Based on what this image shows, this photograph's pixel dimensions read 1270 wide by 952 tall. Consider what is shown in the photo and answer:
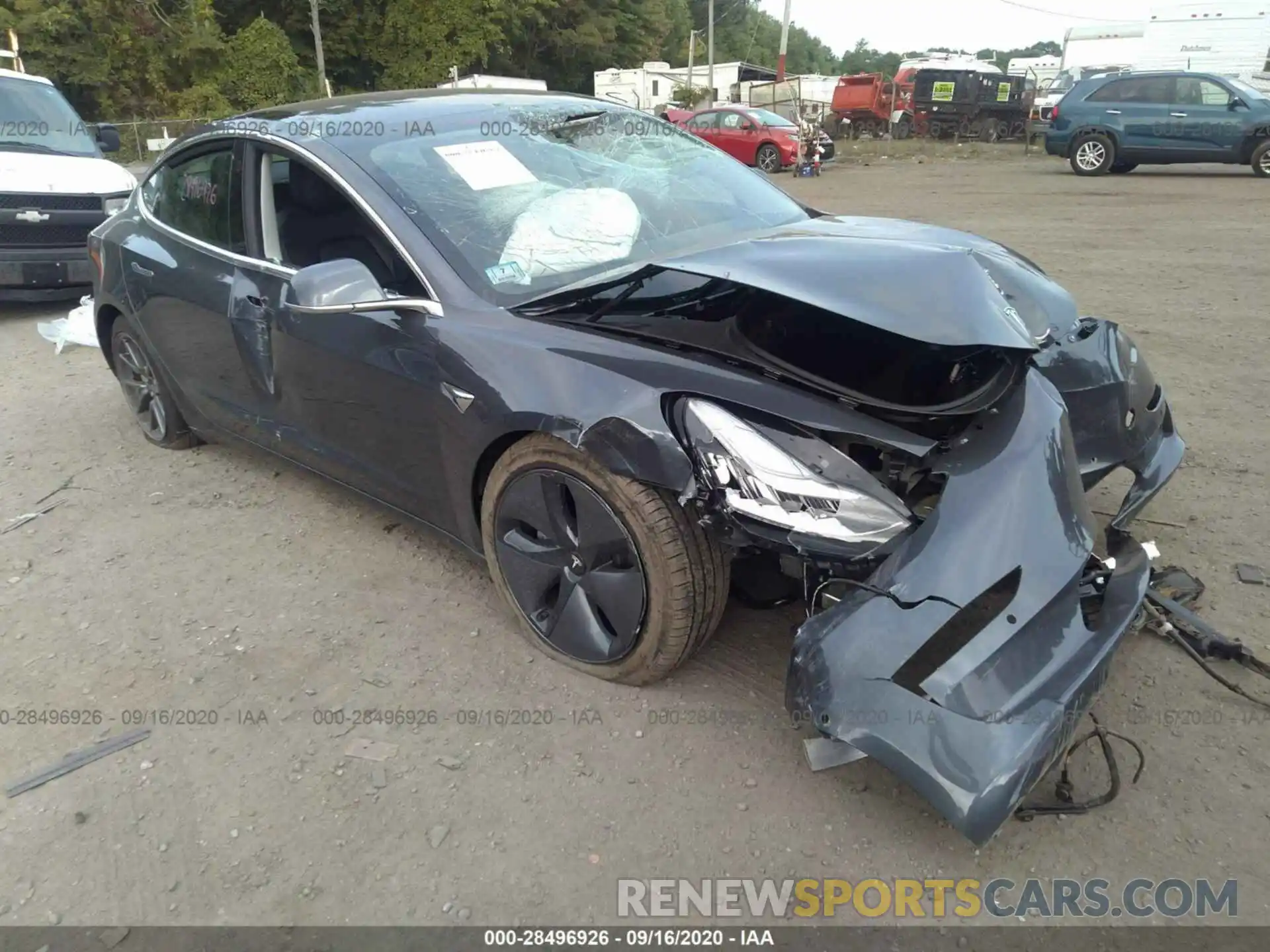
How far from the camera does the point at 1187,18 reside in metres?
25.3

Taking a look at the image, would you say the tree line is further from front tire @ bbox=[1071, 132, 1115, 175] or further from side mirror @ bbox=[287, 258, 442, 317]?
side mirror @ bbox=[287, 258, 442, 317]

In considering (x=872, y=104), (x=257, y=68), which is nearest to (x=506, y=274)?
(x=872, y=104)

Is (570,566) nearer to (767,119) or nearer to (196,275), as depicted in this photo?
(196,275)


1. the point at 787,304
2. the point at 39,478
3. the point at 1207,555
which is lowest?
the point at 39,478

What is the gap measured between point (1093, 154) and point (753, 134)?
715cm

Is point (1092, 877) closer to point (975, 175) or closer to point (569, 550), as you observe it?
point (569, 550)

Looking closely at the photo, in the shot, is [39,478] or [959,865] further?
[39,478]

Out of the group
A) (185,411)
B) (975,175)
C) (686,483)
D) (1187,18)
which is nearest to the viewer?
(686,483)

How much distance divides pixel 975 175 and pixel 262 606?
1732 cm

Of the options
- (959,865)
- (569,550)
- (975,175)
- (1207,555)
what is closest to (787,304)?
(569,550)

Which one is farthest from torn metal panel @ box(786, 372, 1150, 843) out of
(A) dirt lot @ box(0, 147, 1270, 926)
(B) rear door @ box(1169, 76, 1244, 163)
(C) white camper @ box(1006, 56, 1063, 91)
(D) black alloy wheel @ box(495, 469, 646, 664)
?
(C) white camper @ box(1006, 56, 1063, 91)

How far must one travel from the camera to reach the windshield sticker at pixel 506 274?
2.71m

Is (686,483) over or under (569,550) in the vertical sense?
over

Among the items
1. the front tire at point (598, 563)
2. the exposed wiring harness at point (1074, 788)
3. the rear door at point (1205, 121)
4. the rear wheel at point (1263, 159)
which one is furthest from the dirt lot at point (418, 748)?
the rear wheel at point (1263, 159)
